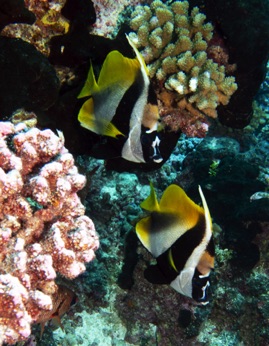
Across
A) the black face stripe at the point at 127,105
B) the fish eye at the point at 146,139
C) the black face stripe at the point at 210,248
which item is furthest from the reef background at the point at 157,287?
the black face stripe at the point at 210,248

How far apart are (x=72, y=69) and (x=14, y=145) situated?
171 cm

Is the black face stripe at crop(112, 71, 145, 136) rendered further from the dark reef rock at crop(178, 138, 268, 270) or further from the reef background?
the dark reef rock at crop(178, 138, 268, 270)

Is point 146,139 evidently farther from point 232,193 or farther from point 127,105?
point 232,193

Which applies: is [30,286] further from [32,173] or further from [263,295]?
[263,295]

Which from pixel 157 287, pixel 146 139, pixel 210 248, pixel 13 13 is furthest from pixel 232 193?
pixel 13 13

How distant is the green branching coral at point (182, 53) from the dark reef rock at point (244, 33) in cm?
23

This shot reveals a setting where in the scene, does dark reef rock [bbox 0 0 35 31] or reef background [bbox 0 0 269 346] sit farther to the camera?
reef background [bbox 0 0 269 346]

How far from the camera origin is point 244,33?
397 cm

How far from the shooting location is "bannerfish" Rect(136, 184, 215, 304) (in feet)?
7.70

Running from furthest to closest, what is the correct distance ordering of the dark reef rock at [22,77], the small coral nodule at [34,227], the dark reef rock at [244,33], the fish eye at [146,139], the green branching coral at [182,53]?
the dark reef rock at [244,33] < the green branching coral at [182,53] < the dark reef rock at [22,77] < the fish eye at [146,139] < the small coral nodule at [34,227]

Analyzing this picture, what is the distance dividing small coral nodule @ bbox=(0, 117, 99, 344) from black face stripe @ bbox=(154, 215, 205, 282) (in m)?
Result: 0.56

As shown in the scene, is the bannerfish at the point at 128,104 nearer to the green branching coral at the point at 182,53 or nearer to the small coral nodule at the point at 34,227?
the small coral nodule at the point at 34,227

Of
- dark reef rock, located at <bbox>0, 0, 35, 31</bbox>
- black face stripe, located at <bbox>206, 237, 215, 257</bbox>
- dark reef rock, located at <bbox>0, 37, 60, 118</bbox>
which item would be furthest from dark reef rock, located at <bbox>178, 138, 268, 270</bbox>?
dark reef rock, located at <bbox>0, 0, 35, 31</bbox>

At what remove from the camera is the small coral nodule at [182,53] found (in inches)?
148
